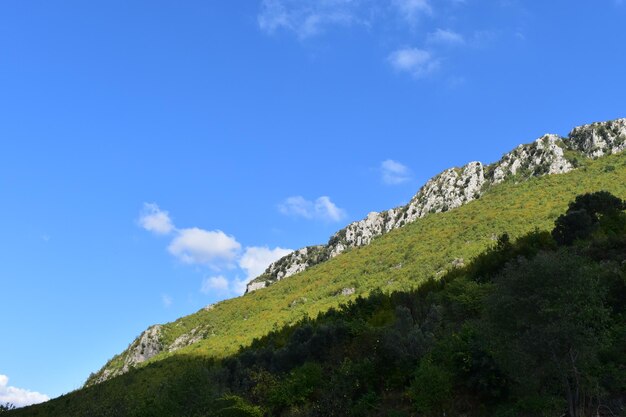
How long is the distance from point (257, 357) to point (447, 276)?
2772cm

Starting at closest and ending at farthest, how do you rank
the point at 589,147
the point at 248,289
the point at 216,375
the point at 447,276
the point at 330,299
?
the point at 216,375, the point at 447,276, the point at 330,299, the point at 589,147, the point at 248,289

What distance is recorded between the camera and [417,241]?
114562mm

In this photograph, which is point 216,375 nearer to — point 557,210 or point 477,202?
point 557,210

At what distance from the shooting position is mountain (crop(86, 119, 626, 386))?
9319 cm

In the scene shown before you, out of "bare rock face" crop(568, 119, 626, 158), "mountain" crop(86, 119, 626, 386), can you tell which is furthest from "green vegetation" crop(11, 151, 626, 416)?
"bare rock face" crop(568, 119, 626, 158)

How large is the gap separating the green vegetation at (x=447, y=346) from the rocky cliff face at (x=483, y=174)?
31.8 metres

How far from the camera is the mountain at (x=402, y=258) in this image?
3223 inches

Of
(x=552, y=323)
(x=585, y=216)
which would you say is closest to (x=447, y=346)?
(x=552, y=323)

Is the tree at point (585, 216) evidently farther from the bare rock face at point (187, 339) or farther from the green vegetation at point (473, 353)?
the bare rock face at point (187, 339)

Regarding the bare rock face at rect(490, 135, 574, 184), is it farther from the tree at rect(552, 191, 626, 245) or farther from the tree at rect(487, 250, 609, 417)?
the tree at rect(487, 250, 609, 417)

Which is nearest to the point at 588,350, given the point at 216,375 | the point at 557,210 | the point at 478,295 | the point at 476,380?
the point at 476,380

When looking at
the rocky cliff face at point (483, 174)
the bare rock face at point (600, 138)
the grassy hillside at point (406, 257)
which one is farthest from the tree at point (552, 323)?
the bare rock face at point (600, 138)

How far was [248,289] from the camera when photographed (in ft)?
566

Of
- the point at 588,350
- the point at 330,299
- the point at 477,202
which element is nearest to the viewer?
the point at 588,350
